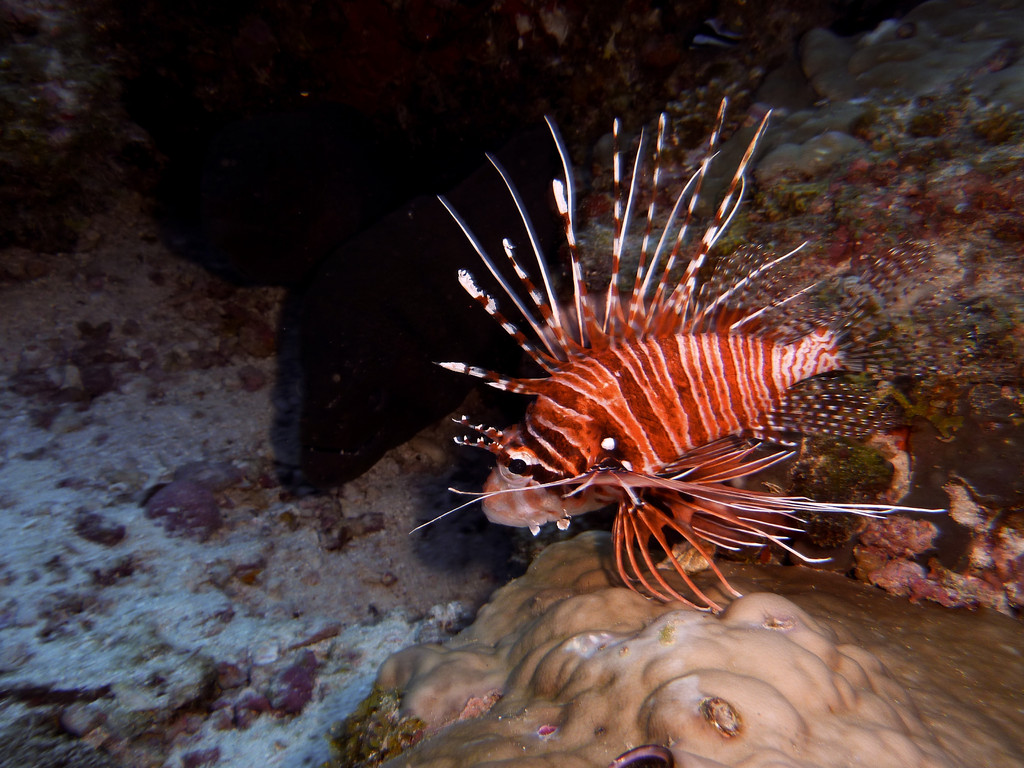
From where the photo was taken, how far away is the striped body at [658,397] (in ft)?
8.36

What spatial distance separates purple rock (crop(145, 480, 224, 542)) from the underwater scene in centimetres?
2

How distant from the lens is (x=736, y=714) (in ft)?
5.18

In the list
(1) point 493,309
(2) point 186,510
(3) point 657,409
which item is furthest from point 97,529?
(3) point 657,409

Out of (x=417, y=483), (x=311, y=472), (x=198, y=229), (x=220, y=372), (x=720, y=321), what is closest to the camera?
(x=720, y=321)

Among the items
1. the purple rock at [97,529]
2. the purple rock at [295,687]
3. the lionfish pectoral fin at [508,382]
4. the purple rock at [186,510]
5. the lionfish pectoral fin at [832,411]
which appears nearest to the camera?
the lionfish pectoral fin at [508,382]

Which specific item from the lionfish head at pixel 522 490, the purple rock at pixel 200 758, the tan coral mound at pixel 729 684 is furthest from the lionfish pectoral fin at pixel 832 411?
the purple rock at pixel 200 758

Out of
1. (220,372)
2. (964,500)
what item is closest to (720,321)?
(964,500)

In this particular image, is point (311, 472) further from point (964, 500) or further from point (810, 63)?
point (810, 63)

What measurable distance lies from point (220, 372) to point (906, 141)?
6.69 metres

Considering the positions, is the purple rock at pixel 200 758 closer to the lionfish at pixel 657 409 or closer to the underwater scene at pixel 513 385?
the underwater scene at pixel 513 385

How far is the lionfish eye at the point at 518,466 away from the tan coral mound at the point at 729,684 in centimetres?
66

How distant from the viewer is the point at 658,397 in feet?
8.47

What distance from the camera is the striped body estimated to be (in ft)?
8.36

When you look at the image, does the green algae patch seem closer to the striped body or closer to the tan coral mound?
the tan coral mound
